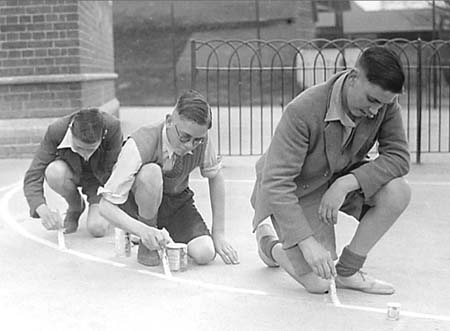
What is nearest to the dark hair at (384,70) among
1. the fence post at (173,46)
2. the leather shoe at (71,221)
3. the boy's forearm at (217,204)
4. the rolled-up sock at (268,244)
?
the rolled-up sock at (268,244)

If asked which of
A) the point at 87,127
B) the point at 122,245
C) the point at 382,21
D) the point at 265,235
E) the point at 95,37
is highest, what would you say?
the point at 382,21

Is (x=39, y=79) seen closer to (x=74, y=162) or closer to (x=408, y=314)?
(x=74, y=162)

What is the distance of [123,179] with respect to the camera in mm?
4066

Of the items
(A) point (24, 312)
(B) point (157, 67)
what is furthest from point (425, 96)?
(A) point (24, 312)

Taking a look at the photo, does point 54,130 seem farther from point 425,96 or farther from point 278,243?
point 425,96

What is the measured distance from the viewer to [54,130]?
190 inches

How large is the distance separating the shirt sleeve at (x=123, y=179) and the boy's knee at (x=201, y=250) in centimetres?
50

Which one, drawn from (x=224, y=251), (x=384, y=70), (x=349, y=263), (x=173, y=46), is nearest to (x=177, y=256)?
(x=224, y=251)

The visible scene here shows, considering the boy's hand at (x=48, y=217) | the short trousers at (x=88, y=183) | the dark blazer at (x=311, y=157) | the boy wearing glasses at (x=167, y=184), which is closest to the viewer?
the dark blazer at (x=311, y=157)

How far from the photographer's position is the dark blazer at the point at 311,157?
355cm

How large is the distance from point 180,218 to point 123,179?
0.63 meters

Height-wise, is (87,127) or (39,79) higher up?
(39,79)

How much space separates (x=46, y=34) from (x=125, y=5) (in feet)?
33.0

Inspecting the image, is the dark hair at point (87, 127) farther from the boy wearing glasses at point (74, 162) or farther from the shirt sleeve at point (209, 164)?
the shirt sleeve at point (209, 164)
